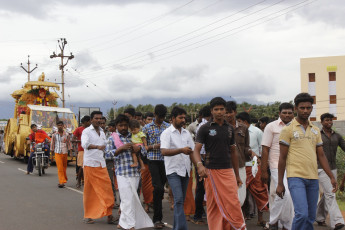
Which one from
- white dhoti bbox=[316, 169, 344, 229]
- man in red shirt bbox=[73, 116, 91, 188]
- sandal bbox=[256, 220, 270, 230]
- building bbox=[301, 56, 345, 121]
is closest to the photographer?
white dhoti bbox=[316, 169, 344, 229]

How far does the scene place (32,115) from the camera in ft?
70.2

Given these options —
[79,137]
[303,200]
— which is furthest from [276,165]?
[79,137]

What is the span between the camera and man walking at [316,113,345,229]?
7.20 metres

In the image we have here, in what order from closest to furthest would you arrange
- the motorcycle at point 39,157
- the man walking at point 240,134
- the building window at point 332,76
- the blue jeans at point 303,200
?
the blue jeans at point 303,200 < the man walking at point 240,134 < the motorcycle at point 39,157 < the building window at point 332,76

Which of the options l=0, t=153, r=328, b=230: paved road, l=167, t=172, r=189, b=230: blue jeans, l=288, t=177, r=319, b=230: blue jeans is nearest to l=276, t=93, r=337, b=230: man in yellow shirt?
l=288, t=177, r=319, b=230: blue jeans

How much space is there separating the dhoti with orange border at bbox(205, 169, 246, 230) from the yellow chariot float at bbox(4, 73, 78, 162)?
15.0 m

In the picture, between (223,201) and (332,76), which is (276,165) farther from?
(332,76)

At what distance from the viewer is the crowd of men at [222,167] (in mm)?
5539

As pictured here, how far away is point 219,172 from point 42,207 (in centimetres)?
524

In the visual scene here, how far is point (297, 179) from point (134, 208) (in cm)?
280

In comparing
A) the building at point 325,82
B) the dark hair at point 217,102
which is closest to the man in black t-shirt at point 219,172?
the dark hair at point 217,102

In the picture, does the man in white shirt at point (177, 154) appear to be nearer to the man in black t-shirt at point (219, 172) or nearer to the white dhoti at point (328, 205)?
the man in black t-shirt at point (219, 172)

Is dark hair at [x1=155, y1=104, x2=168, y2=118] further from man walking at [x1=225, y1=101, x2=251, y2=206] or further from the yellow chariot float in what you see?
the yellow chariot float

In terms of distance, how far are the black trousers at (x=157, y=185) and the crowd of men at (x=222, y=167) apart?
2 centimetres
